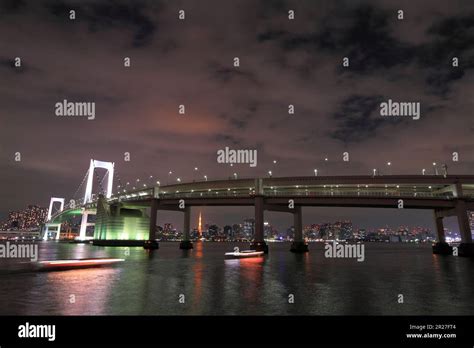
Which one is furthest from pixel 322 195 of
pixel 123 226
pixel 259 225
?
pixel 123 226

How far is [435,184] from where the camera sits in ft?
246

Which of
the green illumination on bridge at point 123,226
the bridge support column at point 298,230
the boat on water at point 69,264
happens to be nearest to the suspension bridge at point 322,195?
the bridge support column at point 298,230

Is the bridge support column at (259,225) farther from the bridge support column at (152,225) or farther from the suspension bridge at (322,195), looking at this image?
the bridge support column at (152,225)

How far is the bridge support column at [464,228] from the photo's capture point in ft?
243

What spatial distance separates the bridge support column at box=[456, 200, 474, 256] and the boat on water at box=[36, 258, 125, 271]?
68966 mm

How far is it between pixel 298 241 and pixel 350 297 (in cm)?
7143

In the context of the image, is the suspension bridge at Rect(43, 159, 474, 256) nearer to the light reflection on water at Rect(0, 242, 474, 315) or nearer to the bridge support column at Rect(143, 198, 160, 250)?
the bridge support column at Rect(143, 198, 160, 250)

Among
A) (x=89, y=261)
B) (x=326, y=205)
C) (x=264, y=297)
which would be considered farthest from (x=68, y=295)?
(x=326, y=205)

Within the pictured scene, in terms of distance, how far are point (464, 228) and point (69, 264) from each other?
2943 inches

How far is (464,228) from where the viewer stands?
73938mm

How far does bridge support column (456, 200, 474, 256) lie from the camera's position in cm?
7406

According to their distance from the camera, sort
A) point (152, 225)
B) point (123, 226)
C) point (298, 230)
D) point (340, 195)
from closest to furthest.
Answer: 1. point (340, 195)
2. point (298, 230)
3. point (152, 225)
4. point (123, 226)

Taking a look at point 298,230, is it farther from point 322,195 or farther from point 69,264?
point 69,264
